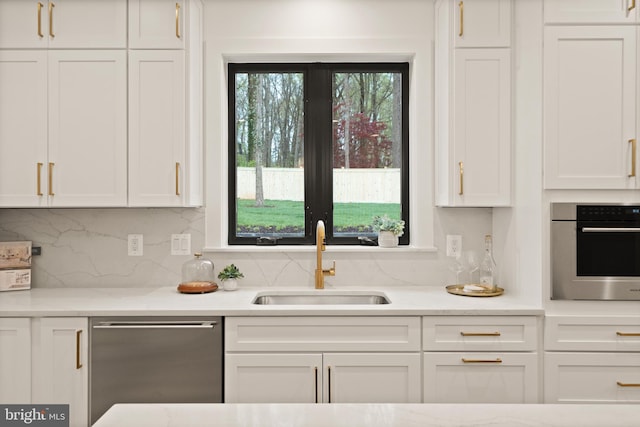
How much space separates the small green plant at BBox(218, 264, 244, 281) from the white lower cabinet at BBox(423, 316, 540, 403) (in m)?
1.07

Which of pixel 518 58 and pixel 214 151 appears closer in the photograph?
pixel 518 58

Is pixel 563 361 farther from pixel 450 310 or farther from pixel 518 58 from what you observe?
pixel 518 58

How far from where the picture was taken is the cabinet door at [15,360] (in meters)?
2.18

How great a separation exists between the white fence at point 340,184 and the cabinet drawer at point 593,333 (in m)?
1.20

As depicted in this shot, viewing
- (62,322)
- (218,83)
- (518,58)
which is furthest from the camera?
(218,83)

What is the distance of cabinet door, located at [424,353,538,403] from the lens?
86.7 inches

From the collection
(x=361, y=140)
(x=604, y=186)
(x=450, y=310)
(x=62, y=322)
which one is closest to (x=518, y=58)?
(x=604, y=186)

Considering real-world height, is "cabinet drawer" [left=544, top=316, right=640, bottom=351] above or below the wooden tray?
below

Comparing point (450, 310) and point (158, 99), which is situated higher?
point (158, 99)

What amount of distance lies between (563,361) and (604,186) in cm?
83

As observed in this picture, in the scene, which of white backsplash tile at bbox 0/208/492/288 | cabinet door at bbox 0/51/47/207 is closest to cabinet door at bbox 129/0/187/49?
cabinet door at bbox 0/51/47/207

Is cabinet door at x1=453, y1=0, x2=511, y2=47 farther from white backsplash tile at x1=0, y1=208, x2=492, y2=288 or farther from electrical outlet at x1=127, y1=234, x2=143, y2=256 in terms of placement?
electrical outlet at x1=127, y1=234, x2=143, y2=256

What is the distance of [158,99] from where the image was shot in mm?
2506

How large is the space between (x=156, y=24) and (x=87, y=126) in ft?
2.13
